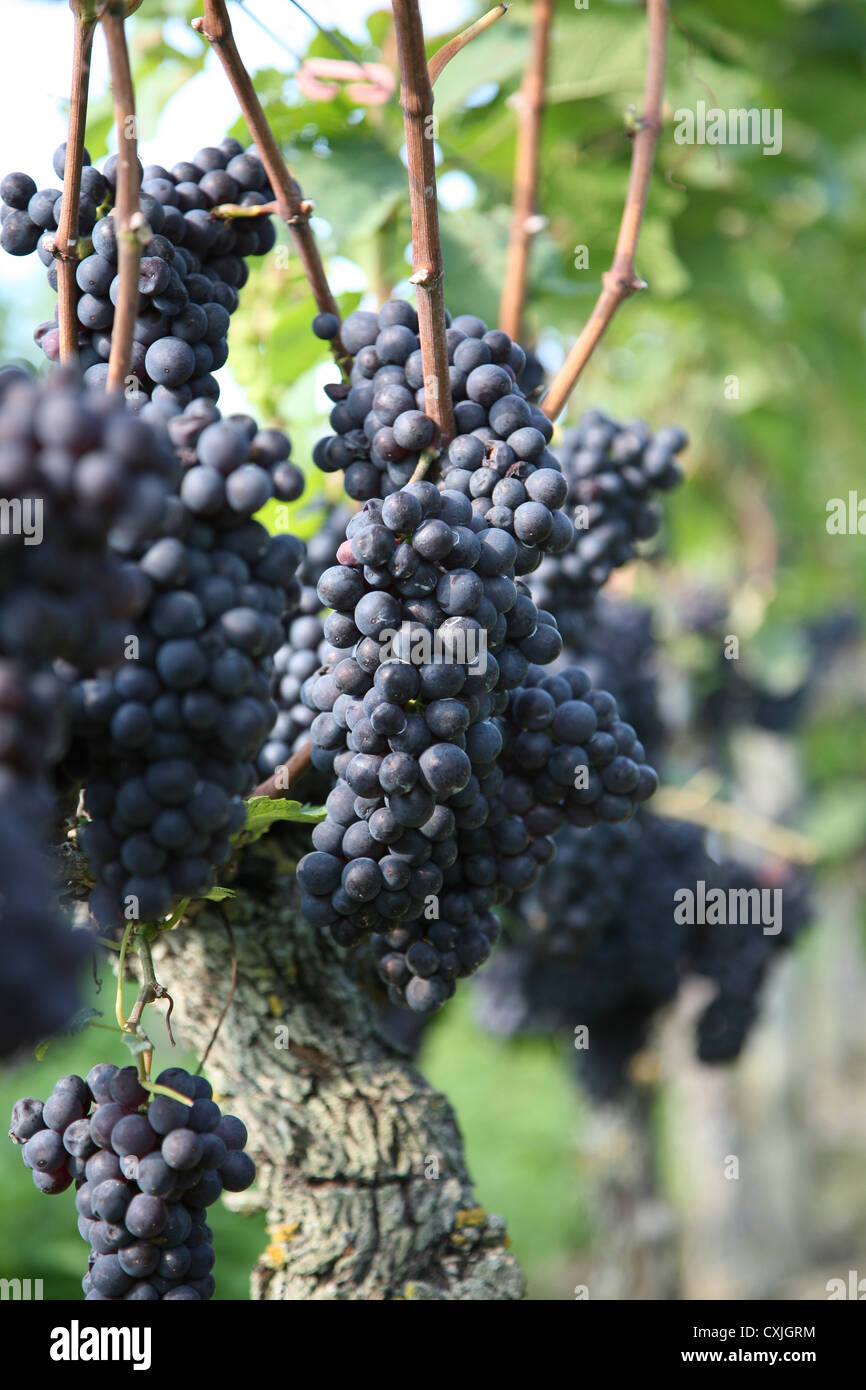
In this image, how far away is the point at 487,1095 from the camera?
891 centimetres

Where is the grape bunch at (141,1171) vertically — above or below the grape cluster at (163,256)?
below

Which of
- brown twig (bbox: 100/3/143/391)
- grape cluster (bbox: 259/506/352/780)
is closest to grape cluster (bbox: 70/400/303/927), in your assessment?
brown twig (bbox: 100/3/143/391)

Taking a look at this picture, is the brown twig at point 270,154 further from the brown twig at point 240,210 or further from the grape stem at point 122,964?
the grape stem at point 122,964

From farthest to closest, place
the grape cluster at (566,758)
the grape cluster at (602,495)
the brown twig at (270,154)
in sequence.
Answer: the grape cluster at (602,495) < the grape cluster at (566,758) < the brown twig at (270,154)

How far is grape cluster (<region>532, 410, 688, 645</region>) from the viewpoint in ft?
5.13

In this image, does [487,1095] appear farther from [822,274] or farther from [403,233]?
[403,233]

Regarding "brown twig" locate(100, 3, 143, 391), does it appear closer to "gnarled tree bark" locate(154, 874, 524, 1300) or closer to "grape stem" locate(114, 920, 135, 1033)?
"grape stem" locate(114, 920, 135, 1033)

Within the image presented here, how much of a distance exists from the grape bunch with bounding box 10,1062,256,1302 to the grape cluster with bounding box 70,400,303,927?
26 cm

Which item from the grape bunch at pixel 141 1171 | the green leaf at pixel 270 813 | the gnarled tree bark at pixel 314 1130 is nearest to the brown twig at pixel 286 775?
the green leaf at pixel 270 813

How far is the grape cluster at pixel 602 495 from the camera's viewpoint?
5.13 feet

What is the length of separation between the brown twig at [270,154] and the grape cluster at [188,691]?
369mm

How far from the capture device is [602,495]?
Result: 160 centimetres

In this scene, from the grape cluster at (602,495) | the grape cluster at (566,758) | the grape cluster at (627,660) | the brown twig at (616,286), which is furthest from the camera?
the grape cluster at (627,660)

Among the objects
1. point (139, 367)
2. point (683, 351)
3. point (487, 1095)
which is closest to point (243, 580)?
point (139, 367)
